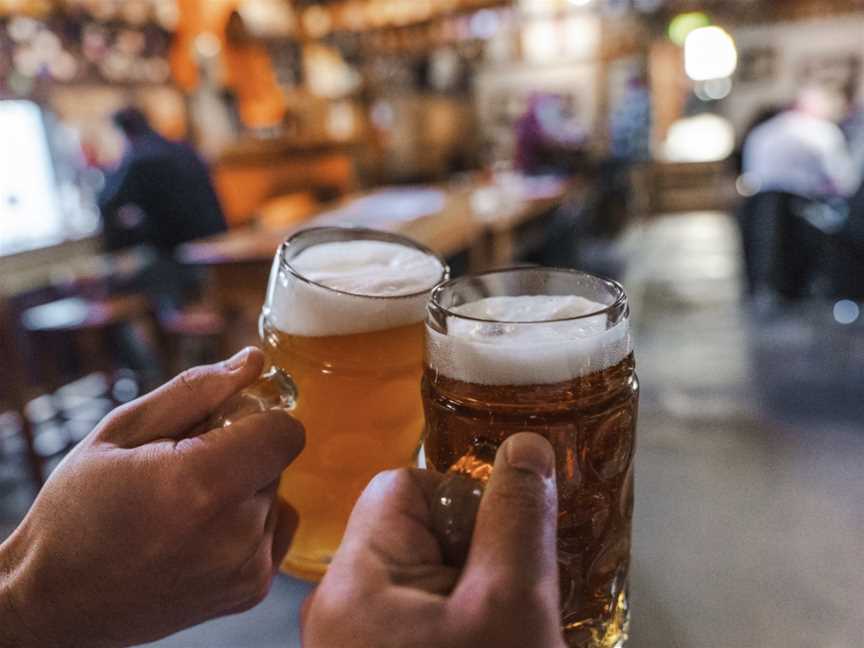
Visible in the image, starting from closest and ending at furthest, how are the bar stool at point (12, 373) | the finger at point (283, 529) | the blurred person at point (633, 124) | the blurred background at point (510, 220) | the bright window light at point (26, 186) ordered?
1. the finger at point (283, 529)
2. the blurred background at point (510, 220)
3. the bar stool at point (12, 373)
4. the bright window light at point (26, 186)
5. the blurred person at point (633, 124)

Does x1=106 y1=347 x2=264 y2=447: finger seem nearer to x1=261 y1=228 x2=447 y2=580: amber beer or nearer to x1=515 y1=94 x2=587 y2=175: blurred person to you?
x1=261 y1=228 x2=447 y2=580: amber beer

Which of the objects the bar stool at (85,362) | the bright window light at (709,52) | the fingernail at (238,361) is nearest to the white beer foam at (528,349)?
the fingernail at (238,361)

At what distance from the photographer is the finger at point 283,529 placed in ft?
2.75

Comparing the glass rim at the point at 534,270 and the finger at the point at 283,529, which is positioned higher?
the glass rim at the point at 534,270

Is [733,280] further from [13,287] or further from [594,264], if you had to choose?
[13,287]

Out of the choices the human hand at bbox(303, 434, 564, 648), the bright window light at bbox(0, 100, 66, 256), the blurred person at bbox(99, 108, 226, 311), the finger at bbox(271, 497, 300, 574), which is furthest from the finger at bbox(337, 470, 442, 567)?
the bright window light at bbox(0, 100, 66, 256)

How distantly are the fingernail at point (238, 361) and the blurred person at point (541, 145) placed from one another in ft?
25.4

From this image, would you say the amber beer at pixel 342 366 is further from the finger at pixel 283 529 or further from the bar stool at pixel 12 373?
the bar stool at pixel 12 373

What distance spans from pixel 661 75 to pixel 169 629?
1668 cm

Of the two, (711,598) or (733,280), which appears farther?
(733,280)

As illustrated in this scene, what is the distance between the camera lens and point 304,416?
83cm

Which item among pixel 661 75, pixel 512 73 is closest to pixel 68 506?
pixel 512 73

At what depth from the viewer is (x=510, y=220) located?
500 centimetres

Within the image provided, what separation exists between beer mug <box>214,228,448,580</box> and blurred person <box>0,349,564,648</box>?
7 cm
